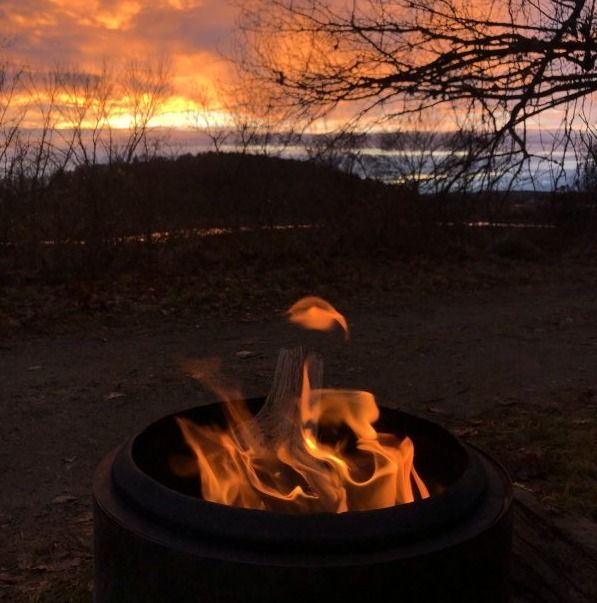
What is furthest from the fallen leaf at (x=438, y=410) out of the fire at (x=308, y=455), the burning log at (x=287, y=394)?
the burning log at (x=287, y=394)

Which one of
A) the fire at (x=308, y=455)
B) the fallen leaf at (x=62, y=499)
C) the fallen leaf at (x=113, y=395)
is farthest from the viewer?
the fallen leaf at (x=113, y=395)

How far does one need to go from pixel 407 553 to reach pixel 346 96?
11.8 feet

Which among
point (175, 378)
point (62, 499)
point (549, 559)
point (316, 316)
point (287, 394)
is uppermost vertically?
point (316, 316)

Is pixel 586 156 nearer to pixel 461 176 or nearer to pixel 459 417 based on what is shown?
pixel 461 176

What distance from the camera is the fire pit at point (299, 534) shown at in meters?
1.59

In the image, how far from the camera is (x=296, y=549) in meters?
1.61

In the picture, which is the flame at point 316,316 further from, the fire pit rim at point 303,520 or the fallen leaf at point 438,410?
the fallen leaf at point 438,410

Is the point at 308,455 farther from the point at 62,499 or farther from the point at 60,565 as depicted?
the point at 62,499

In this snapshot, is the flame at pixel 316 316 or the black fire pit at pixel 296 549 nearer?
the black fire pit at pixel 296 549

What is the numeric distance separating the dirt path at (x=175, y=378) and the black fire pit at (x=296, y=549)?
4.46 ft

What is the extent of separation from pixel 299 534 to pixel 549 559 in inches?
58.4

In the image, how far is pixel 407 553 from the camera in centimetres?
162

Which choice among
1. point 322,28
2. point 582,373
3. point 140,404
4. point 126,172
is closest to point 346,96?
point 322,28

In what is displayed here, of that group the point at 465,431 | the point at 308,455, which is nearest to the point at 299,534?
the point at 308,455
